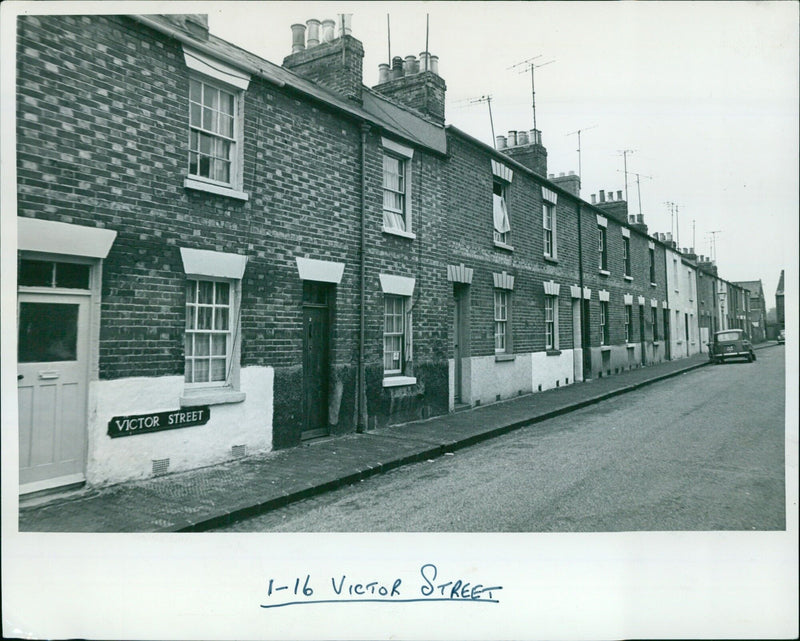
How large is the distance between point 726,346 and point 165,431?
8075 mm

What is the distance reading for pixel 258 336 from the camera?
7.20 meters

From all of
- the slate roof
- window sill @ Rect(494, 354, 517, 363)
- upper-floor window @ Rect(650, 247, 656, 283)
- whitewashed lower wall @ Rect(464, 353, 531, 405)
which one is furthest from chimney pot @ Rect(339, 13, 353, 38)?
upper-floor window @ Rect(650, 247, 656, 283)

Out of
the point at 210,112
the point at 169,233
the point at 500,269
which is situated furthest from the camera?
the point at 500,269

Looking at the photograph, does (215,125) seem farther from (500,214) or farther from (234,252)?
(500,214)

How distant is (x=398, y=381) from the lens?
9547 millimetres

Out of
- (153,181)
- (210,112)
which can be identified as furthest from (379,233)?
(153,181)

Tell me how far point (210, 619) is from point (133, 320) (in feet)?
10.8

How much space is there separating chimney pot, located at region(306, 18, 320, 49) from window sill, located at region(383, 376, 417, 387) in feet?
21.9

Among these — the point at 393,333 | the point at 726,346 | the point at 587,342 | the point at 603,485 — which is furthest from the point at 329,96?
the point at 587,342

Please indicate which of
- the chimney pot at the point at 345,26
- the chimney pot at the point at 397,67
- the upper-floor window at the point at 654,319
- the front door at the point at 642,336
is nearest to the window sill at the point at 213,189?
the chimney pot at the point at 345,26

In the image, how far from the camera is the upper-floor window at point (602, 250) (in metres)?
17.5

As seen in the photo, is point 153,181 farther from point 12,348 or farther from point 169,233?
point 12,348

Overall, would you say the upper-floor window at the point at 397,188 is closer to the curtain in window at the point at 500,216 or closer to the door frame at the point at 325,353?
the door frame at the point at 325,353

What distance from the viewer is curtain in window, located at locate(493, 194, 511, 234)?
42.5 feet
